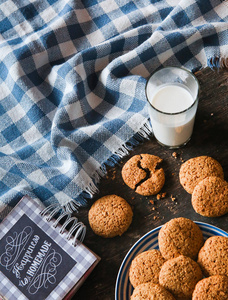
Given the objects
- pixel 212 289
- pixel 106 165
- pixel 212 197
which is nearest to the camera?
pixel 212 289

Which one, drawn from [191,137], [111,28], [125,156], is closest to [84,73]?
[111,28]

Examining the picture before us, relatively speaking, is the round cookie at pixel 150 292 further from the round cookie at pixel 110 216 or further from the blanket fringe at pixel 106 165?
the blanket fringe at pixel 106 165

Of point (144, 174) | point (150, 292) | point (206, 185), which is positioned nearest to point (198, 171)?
point (206, 185)

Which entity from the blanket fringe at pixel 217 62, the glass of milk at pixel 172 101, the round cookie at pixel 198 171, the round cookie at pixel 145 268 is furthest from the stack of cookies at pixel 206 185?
the blanket fringe at pixel 217 62

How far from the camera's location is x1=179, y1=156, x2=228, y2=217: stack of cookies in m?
1.25

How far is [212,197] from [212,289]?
0.93 feet

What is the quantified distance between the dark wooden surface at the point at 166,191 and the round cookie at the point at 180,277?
8.0 inches

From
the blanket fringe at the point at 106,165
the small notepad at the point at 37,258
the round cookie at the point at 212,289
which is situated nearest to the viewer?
the round cookie at the point at 212,289

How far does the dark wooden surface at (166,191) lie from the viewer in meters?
1.28

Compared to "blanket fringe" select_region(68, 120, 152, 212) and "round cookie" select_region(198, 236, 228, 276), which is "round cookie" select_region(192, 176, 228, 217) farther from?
"blanket fringe" select_region(68, 120, 152, 212)

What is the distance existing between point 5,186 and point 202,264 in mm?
716

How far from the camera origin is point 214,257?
1.14 meters

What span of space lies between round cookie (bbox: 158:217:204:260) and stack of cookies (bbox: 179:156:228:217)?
0.09 m

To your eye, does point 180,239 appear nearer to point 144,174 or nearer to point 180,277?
point 180,277
